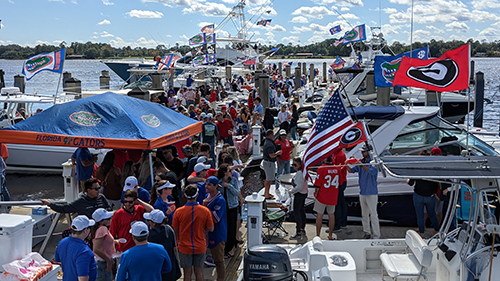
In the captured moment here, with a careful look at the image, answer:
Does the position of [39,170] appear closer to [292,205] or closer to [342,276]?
[292,205]

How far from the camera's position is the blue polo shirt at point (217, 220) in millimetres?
6309

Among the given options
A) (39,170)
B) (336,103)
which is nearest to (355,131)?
(336,103)

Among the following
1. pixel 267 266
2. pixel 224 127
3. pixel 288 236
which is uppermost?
pixel 224 127

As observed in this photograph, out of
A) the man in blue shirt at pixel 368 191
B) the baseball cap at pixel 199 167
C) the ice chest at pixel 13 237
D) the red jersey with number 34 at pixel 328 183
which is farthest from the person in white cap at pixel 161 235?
the man in blue shirt at pixel 368 191

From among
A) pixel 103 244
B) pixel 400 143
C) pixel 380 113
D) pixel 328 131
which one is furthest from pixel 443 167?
pixel 400 143

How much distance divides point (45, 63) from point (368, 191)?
7.50 metres

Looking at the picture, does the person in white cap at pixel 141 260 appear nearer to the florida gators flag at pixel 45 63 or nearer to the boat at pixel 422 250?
the boat at pixel 422 250

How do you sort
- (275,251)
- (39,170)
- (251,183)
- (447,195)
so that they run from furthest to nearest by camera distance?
(39,170), (251,183), (447,195), (275,251)

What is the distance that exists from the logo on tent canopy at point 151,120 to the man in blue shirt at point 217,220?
226cm

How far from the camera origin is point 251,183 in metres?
12.8

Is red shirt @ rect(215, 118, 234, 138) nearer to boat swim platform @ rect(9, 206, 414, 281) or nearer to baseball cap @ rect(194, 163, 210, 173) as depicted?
boat swim platform @ rect(9, 206, 414, 281)

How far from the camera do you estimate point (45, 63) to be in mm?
10477

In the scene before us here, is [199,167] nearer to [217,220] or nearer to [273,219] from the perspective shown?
[217,220]

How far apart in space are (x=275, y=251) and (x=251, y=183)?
293 inches
